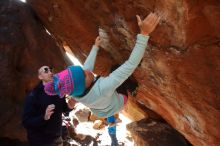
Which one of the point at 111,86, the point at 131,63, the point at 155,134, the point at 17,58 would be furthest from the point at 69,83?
the point at 17,58

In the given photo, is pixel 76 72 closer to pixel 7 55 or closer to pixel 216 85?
pixel 216 85

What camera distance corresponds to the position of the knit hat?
3605mm

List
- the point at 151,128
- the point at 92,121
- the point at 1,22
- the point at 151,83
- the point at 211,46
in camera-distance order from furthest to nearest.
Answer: the point at 92,121 < the point at 1,22 < the point at 151,128 < the point at 151,83 < the point at 211,46

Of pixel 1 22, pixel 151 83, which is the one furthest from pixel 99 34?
pixel 1 22

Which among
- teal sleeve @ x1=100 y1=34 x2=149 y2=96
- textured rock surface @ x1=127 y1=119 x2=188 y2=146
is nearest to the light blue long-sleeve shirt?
teal sleeve @ x1=100 y1=34 x2=149 y2=96

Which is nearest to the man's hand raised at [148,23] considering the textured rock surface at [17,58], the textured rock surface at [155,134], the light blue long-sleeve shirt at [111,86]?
the light blue long-sleeve shirt at [111,86]

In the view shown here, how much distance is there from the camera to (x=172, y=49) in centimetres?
408

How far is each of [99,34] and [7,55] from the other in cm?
240

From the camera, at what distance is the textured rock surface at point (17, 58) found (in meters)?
6.75

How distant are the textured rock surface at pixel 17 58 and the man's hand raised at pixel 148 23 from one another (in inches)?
149

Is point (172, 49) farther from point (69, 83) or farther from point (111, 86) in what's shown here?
point (69, 83)

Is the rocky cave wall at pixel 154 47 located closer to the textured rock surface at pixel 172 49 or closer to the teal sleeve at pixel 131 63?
the textured rock surface at pixel 172 49

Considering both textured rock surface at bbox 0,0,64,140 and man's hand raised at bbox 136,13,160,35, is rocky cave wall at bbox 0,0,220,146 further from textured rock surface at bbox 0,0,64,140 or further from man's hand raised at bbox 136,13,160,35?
man's hand raised at bbox 136,13,160,35

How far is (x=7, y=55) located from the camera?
6.78 meters
